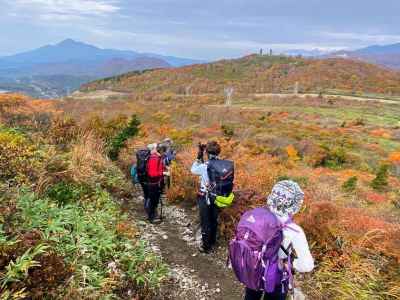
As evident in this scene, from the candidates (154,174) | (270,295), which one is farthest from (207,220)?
(270,295)

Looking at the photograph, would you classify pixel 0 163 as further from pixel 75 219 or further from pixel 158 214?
pixel 158 214

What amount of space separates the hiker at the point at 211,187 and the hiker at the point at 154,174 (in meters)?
0.95

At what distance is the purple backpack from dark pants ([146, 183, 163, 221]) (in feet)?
12.8

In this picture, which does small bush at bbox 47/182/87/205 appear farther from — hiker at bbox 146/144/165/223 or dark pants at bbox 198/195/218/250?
dark pants at bbox 198/195/218/250

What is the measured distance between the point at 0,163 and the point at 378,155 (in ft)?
56.7

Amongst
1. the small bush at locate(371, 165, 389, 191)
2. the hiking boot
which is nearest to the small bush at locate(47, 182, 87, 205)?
the hiking boot

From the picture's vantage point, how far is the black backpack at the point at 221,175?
5.60 m

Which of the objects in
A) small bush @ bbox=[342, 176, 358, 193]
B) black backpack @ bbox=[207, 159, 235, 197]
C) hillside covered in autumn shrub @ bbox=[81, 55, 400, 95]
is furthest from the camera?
hillside covered in autumn shrub @ bbox=[81, 55, 400, 95]

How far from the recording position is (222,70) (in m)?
102

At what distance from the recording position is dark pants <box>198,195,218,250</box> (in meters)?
6.11

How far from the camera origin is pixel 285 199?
3436 mm

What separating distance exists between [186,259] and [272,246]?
309 cm

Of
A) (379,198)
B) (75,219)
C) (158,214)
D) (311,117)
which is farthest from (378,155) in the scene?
(75,219)

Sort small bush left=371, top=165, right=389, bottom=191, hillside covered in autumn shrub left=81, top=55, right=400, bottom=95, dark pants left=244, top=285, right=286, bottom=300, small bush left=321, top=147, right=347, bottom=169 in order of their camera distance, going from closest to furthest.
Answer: dark pants left=244, top=285, right=286, bottom=300, small bush left=371, top=165, right=389, bottom=191, small bush left=321, top=147, right=347, bottom=169, hillside covered in autumn shrub left=81, top=55, right=400, bottom=95
